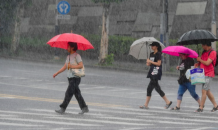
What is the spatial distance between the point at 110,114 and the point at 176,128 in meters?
2.35

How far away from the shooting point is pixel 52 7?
127 feet

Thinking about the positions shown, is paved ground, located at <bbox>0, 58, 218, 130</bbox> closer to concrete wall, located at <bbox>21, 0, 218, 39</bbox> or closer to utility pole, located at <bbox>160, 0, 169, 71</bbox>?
utility pole, located at <bbox>160, 0, 169, 71</bbox>

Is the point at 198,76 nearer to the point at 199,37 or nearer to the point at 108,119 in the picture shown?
the point at 199,37

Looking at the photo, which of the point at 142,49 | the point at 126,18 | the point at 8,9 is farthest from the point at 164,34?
the point at 142,49

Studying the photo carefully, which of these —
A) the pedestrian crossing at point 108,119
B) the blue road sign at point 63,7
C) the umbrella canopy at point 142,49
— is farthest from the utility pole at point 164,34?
the pedestrian crossing at point 108,119

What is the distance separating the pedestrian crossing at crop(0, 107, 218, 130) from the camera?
10102mm

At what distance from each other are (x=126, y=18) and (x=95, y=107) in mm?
22329

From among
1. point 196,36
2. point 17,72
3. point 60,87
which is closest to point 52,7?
point 17,72

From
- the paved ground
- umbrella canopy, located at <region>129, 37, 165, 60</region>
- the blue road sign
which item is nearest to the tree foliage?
the blue road sign

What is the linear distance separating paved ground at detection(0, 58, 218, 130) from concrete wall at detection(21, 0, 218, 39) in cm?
1084

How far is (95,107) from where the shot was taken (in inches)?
529

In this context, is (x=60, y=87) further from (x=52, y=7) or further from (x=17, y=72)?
(x=52, y=7)

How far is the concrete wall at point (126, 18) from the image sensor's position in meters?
32.6

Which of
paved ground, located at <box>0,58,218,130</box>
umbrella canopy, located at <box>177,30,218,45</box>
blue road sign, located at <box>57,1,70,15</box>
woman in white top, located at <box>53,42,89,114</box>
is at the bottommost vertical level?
paved ground, located at <box>0,58,218,130</box>
